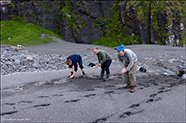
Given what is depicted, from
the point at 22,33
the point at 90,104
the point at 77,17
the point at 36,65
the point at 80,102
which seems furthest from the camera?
the point at 77,17

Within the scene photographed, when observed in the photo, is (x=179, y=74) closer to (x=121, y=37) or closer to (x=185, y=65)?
(x=185, y=65)

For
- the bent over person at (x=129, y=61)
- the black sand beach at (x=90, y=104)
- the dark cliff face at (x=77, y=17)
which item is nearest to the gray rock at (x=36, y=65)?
the black sand beach at (x=90, y=104)

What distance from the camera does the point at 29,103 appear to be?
10.3 ft

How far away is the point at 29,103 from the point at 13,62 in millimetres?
5928

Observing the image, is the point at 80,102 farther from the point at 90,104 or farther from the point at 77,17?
the point at 77,17

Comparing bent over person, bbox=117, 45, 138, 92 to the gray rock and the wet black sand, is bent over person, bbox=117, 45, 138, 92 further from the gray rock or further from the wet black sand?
the gray rock

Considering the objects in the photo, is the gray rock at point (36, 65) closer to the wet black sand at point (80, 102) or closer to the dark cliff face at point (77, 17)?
the wet black sand at point (80, 102)

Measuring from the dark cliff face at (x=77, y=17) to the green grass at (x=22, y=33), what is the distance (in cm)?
197

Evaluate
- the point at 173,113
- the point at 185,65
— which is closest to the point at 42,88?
the point at 173,113

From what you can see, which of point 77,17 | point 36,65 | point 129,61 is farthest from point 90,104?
point 77,17

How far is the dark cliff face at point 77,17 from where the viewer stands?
30.8 metres

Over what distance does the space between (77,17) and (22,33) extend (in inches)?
586

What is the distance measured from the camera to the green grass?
1082 inches

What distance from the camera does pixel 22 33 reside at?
30750 millimetres
